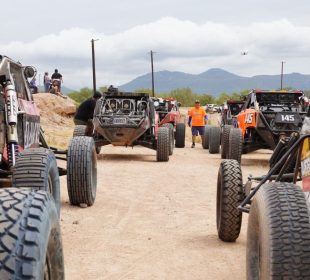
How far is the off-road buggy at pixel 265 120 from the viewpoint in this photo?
12477mm

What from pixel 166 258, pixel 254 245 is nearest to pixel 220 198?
pixel 166 258

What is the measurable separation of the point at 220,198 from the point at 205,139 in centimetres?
1427

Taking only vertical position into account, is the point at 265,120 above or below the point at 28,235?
below

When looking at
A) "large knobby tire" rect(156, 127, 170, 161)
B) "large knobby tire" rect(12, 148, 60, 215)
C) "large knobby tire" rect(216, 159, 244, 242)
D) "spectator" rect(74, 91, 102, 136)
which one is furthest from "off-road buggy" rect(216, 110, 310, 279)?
"spectator" rect(74, 91, 102, 136)

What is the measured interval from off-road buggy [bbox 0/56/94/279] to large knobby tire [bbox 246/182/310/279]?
3.43 ft

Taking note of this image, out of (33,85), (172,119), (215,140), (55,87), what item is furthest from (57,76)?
(33,85)

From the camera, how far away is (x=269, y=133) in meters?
12.7

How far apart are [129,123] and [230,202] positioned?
28.8 feet

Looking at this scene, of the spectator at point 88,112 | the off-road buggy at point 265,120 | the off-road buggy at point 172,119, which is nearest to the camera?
the off-road buggy at point 265,120

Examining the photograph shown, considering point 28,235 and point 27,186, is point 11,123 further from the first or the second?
point 28,235

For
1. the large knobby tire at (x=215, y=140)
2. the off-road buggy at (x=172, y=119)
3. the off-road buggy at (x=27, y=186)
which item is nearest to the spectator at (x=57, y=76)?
the off-road buggy at (x=172, y=119)

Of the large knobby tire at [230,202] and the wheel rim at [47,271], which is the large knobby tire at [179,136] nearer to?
the large knobby tire at [230,202]

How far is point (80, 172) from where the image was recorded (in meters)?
7.30

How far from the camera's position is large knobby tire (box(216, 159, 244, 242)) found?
538 centimetres
